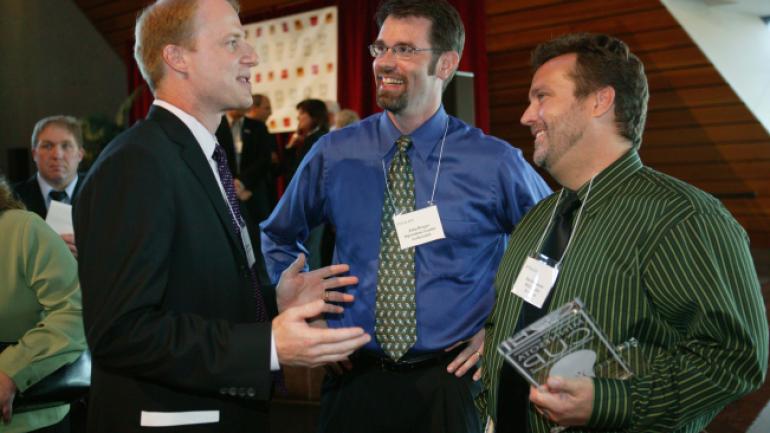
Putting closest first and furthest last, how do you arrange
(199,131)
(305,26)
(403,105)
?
(199,131) < (403,105) < (305,26)

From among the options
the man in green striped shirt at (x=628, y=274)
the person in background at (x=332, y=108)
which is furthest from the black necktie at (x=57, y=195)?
the man in green striped shirt at (x=628, y=274)

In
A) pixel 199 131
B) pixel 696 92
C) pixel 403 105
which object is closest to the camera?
pixel 199 131

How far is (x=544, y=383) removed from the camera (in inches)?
52.9

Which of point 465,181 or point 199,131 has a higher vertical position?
point 199,131

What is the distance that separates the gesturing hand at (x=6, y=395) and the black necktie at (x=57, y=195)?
6.88 ft

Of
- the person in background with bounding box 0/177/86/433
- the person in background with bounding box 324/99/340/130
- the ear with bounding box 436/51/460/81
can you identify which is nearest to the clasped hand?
the person in background with bounding box 0/177/86/433

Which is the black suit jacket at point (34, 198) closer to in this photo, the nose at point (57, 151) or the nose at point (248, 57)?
the nose at point (57, 151)

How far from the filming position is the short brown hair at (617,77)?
1.68m

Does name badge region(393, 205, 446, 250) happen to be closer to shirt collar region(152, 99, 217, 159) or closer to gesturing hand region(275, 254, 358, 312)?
gesturing hand region(275, 254, 358, 312)

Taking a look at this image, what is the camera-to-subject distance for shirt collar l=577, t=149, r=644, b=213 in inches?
64.1

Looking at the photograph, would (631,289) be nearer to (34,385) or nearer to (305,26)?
(34,385)

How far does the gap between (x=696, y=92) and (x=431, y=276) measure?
402 cm

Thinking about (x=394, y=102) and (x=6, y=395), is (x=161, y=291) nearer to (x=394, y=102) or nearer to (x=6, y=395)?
(x=6, y=395)

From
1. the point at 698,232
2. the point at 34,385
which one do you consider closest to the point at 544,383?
the point at 698,232
